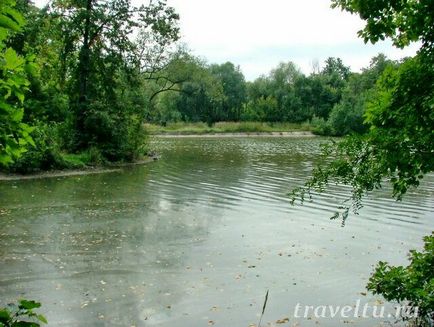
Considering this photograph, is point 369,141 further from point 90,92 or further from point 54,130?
point 90,92

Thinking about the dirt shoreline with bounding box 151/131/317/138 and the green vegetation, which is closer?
the green vegetation

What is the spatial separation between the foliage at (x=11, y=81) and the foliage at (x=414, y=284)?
3971 millimetres

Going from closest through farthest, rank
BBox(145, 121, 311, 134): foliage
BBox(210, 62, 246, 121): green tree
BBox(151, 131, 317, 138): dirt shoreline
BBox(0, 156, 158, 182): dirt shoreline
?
BBox(0, 156, 158, 182): dirt shoreline, BBox(151, 131, 317, 138): dirt shoreline, BBox(145, 121, 311, 134): foliage, BBox(210, 62, 246, 121): green tree

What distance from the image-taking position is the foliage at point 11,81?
2.30m

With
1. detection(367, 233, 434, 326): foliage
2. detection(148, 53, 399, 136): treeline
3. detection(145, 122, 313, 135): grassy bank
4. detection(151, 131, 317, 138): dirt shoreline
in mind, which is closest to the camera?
detection(367, 233, 434, 326): foliage

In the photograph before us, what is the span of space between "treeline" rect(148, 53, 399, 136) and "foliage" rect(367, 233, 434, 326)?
2688 inches

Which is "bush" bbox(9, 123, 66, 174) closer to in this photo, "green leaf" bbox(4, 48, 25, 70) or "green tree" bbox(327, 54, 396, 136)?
"green leaf" bbox(4, 48, 25, 70)

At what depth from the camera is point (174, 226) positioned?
1241cm

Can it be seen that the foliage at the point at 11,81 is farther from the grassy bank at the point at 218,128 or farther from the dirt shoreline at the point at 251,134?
the grassy bank at the point at 218,128

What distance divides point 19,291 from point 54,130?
17496 mm

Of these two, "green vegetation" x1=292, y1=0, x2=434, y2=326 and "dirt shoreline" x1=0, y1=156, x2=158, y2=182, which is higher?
"green vegetation" x1=292, y1=0, x2=434, y2=326

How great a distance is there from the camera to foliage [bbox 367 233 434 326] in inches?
181

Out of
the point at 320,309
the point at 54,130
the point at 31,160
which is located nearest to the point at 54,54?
the point at 54,130

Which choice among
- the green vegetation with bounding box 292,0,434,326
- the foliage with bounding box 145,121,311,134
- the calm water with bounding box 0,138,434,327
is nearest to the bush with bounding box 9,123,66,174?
the calm water with bounding box 0,138,434,327
